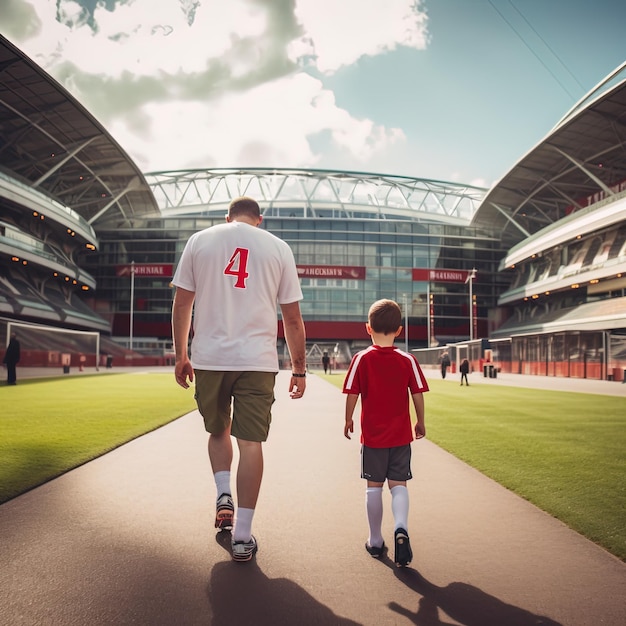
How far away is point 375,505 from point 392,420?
1.68 ft

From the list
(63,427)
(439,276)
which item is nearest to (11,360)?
(63,427)

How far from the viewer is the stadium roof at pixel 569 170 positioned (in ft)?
142

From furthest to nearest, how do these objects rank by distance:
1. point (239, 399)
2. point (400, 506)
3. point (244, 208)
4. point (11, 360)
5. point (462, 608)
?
point (11, 360) → point (244, 208) → point (239, 399) → point (400, 506) → point (462, 608)

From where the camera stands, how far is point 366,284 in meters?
73.6

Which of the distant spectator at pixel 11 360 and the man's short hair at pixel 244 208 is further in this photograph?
the distant spectator at pixel 11 360

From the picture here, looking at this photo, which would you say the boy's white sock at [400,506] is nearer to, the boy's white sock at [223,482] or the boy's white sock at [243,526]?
the boy's white sock at [243,526]

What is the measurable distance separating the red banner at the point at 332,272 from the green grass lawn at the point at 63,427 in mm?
56899

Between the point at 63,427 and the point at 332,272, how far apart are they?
2545 inches

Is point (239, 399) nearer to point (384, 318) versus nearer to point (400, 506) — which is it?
point (384, 318)

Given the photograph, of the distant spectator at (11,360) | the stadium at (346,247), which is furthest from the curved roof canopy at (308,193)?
the distant spectator at (11,360)

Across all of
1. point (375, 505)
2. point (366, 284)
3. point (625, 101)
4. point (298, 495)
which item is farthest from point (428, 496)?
point (366, 284)

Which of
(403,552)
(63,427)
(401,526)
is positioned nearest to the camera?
(403,552)

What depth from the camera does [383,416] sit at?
142 inches

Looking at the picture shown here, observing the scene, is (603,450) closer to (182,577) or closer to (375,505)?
(375,505)
